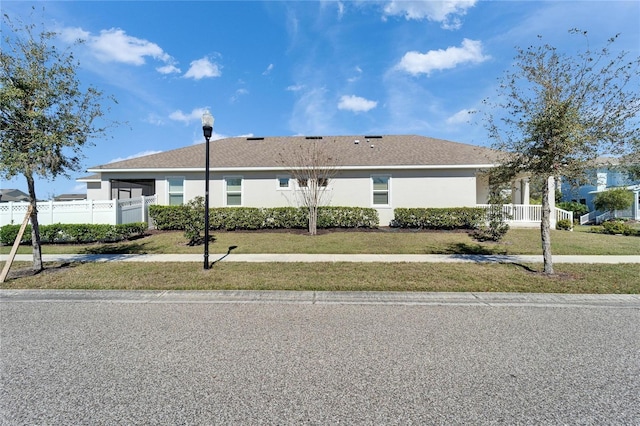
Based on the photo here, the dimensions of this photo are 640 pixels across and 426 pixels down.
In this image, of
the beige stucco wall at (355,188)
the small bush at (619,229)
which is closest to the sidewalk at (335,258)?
the beige stucco wall at (355,188)

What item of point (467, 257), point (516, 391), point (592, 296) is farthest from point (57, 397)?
point (467, 257)

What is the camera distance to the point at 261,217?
15250 mm

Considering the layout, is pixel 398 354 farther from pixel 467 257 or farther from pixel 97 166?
pixel 97 166

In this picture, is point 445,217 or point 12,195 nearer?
point 445,217

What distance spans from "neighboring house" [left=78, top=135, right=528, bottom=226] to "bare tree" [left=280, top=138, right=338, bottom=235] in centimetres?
31

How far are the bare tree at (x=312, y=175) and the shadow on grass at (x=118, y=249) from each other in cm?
663

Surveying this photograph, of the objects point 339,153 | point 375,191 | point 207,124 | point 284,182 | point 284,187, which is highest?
point 339,153

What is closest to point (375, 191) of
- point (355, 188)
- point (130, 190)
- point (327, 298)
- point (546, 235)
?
point (355, 188)

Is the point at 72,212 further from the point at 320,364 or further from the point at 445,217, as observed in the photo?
the point at 445,217

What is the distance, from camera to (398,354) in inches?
140

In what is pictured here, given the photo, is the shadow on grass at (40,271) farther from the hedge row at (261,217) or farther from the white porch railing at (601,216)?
the white porch railing at (601,216)

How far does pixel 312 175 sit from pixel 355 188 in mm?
2626

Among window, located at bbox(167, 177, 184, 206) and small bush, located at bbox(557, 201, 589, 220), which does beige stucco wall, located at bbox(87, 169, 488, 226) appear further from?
small bush, located at bbox(557, 201, 589, 220)

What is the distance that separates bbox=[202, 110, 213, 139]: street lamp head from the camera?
7.93 m
